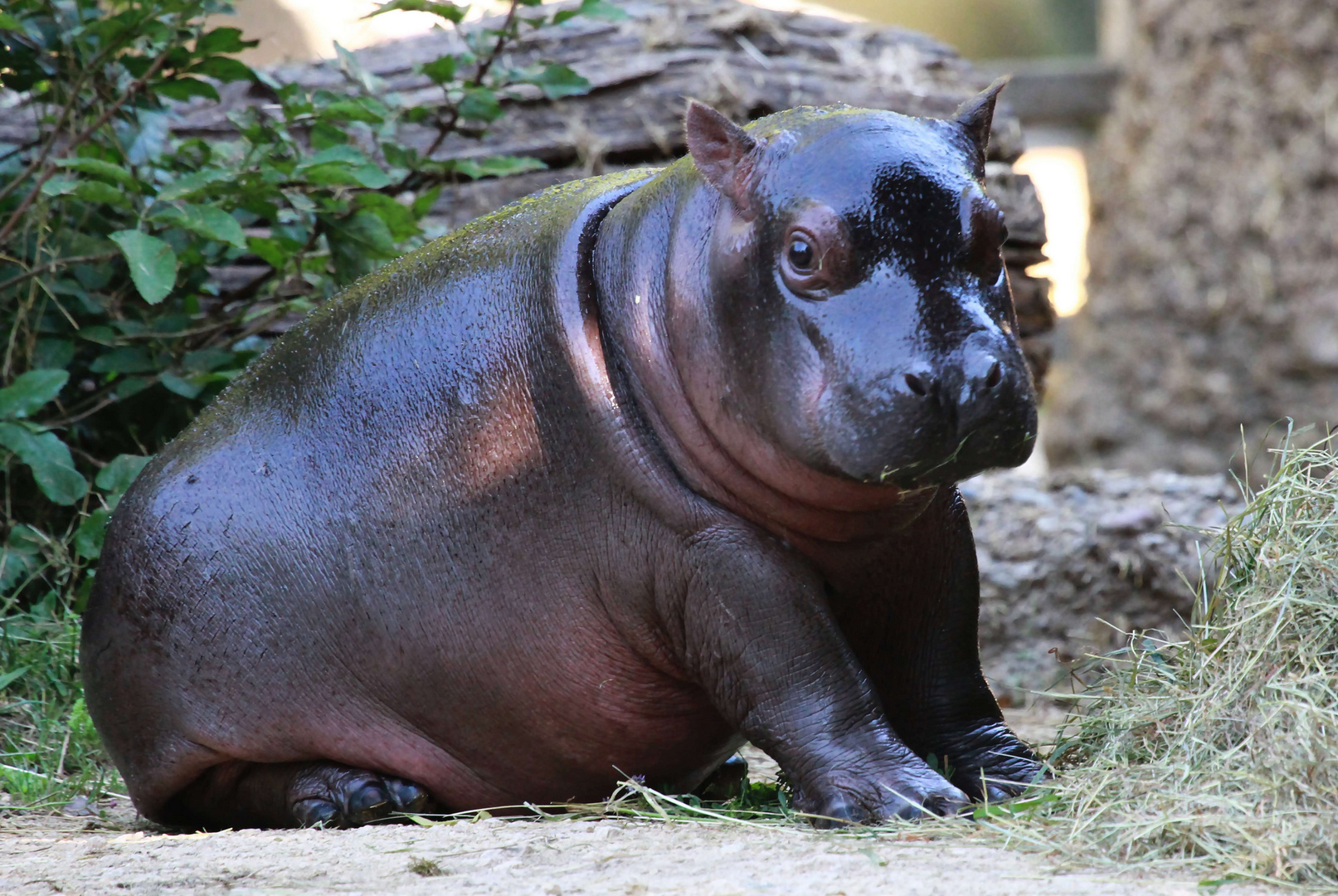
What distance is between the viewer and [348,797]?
325cm

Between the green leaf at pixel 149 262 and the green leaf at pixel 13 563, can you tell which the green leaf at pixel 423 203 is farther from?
the green leaf at pixel 13 563

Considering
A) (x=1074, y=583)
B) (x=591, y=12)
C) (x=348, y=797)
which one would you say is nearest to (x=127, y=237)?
(x=591, y=12)

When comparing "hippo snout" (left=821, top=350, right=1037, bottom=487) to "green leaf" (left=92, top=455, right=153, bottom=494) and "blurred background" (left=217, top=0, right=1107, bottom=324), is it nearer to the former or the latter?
"green leaf" (left=92, top=455, right=153, bottom=494)

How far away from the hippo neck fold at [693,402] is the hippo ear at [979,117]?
53cm

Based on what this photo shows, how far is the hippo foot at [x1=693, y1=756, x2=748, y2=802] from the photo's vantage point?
3443mm

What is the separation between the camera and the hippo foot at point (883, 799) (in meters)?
2.74

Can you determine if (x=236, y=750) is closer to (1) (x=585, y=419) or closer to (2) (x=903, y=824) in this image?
(1) (x=585, y=419)

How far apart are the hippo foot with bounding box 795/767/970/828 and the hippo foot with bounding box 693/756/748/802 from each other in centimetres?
61

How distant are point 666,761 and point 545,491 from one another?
64 cm

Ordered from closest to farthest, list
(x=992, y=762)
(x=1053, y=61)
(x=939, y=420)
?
(x=939, y=420) → (x=992, y=762) → (x=1053, y=61)

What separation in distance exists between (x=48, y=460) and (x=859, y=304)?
249cm

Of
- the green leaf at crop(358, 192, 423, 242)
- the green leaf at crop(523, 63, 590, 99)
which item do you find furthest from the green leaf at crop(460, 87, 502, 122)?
the green leaf at crop(358, 192, 423, 242)

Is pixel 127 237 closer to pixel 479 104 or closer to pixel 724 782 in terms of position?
pixel 479 104

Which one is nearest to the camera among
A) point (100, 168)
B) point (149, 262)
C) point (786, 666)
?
point (786, 666)
